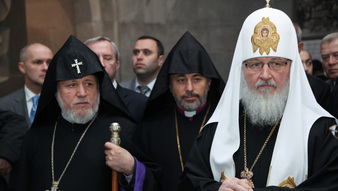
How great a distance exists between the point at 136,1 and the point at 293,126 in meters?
6.23

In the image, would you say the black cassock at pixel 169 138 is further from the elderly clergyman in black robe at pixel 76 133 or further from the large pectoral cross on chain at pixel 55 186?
the large pectoral cross on chain at pixel 55 186

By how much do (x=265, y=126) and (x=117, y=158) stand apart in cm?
116

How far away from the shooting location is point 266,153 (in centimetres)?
390

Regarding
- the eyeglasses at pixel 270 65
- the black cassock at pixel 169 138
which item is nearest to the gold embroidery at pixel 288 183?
the eyeglasses at pixel 270 65

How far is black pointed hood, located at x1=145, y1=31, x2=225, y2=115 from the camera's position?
534 cm

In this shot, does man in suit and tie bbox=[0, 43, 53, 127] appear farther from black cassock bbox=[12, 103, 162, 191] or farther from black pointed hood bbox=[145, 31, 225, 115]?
black pointed hood bbox=[145, 31, 225, 115]

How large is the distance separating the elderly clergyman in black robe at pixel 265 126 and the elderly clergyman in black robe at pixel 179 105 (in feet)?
3.85

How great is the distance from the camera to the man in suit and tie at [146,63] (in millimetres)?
7363

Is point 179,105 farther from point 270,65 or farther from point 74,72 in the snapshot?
point 270,65

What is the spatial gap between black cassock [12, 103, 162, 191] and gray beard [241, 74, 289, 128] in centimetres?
106

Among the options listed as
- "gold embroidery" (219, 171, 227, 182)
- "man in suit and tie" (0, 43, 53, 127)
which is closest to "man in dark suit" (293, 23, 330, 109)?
"gold embroidery" (219, 171, 227, 182)

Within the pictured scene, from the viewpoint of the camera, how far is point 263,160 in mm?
3875

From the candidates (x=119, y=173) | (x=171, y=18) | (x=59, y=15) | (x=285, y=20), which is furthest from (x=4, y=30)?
(x=285, y=20)

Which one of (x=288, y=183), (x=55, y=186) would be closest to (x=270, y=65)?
(x=288, y=183)
